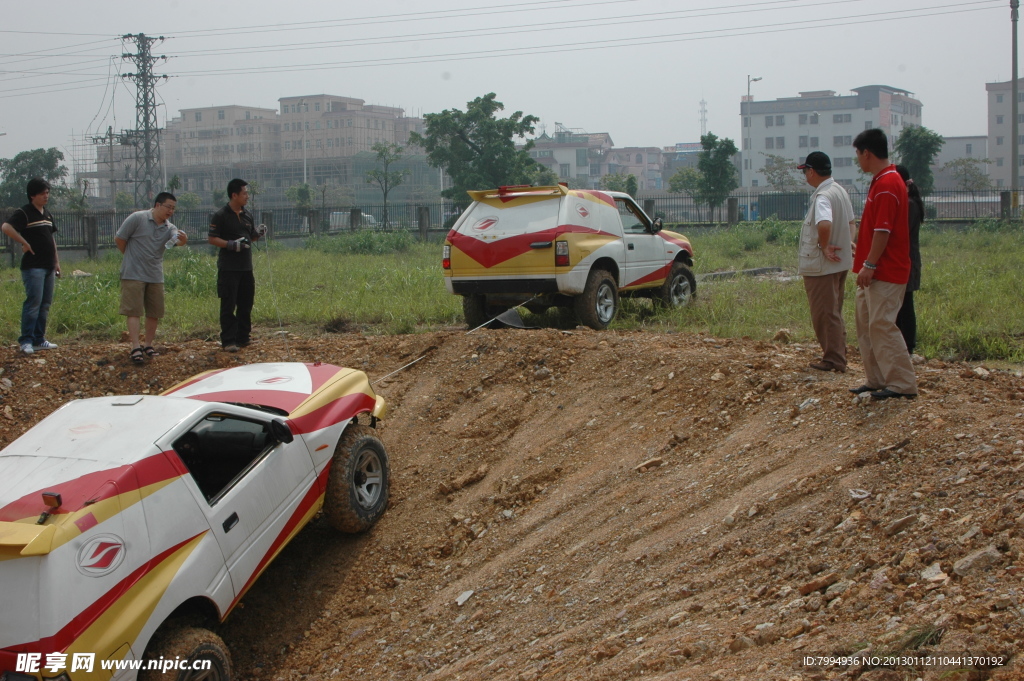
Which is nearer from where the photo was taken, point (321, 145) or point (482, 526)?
point (482, 526)

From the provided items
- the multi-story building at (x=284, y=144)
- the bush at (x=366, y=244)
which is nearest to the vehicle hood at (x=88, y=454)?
the bush at (x=366, y=244)

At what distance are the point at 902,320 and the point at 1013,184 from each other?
2868cm

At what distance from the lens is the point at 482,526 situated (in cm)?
618

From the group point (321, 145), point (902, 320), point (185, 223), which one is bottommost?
point (902, 320)

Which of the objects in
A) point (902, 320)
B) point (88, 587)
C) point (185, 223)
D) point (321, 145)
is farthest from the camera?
point (321, 145)

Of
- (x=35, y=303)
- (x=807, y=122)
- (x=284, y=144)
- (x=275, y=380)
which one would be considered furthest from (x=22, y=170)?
(x=807, y=122)

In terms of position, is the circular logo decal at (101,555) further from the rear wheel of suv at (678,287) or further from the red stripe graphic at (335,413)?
the rear wheel of suv at (678,287)

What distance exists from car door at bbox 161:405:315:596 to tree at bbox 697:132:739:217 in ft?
110

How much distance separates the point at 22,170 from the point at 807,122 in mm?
77590

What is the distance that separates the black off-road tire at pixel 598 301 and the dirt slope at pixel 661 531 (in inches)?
57.2

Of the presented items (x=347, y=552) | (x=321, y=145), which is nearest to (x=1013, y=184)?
(x=347, y=552)

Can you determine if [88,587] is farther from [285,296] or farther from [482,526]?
[285,296]

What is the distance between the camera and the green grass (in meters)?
9.29

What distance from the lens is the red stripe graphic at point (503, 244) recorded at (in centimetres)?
974
